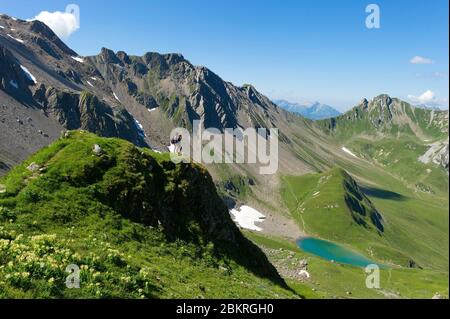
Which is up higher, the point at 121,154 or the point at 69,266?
the point at 121,154

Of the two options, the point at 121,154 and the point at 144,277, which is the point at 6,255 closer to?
the point at 144,277
